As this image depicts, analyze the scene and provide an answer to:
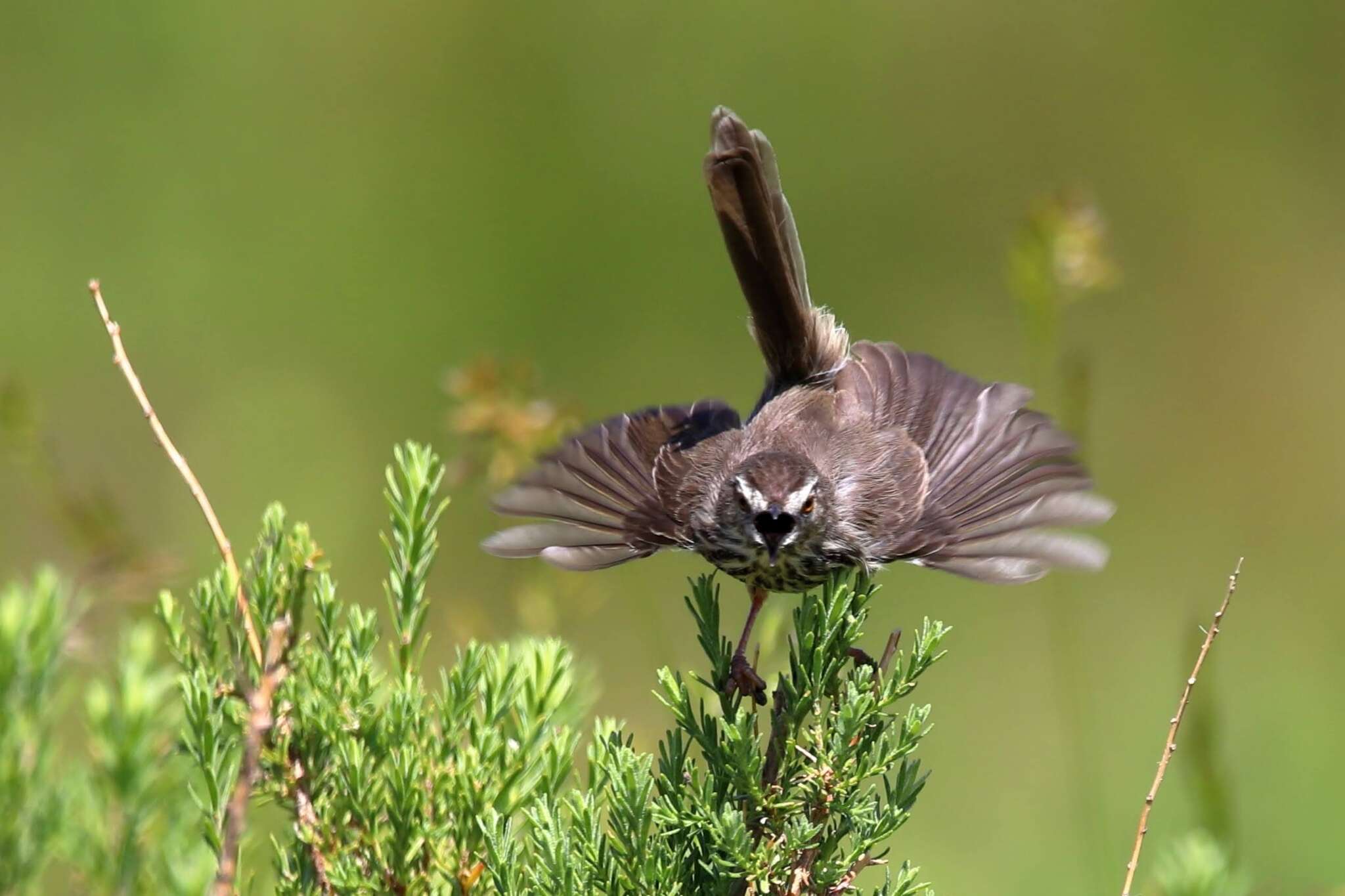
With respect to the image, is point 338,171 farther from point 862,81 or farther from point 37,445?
point 37,445

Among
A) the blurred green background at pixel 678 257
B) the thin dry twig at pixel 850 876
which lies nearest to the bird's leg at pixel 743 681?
the thin dry twig at pixel 850 876

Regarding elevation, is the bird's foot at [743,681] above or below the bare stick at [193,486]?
below

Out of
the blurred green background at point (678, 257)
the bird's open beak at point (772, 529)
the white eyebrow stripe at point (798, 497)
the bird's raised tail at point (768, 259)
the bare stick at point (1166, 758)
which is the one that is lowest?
the bare stick at point (1166, 758)

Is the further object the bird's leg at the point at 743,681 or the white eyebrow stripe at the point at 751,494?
the white eyebrow stripe at the point at 751,494

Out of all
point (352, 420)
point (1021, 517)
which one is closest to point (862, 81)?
point (352, 420)

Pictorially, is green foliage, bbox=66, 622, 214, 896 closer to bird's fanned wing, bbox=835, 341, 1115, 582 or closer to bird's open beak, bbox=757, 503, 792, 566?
bird's open beak, bbox=757, 503, 792, 566

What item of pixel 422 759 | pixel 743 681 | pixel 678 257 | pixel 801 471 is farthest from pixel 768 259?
pixel 678 257

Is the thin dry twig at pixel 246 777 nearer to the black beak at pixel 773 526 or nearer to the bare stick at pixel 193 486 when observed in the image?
the bare stick at pixel 193 486
